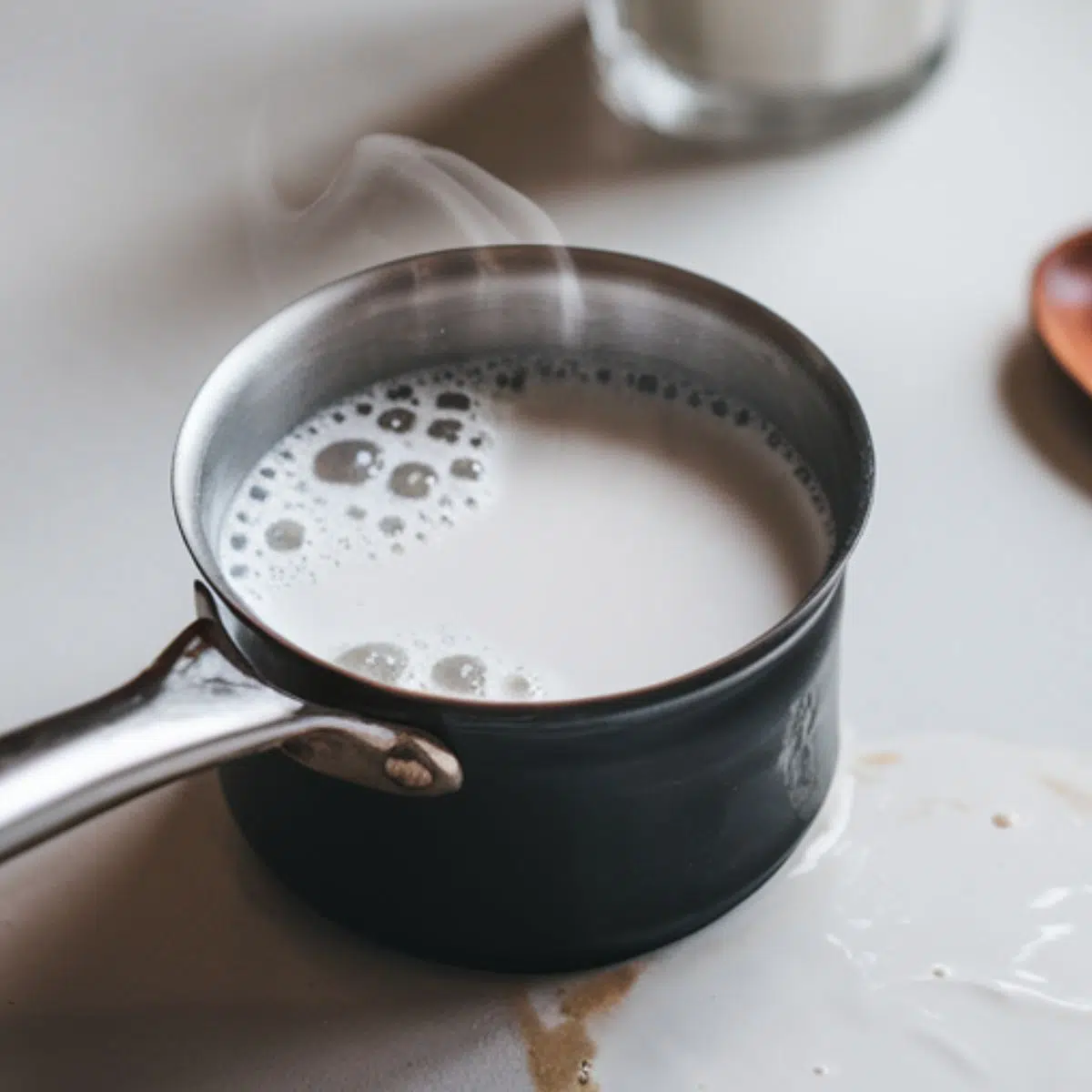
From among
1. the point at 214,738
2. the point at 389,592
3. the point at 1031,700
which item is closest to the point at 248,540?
the point at 389,592

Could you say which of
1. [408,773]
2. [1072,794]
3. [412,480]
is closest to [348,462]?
[412,480]

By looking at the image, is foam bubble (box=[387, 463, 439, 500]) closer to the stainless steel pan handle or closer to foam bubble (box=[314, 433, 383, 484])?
foam bubble (box=[314, 433, 383, 484])

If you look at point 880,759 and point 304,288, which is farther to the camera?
point 304,288

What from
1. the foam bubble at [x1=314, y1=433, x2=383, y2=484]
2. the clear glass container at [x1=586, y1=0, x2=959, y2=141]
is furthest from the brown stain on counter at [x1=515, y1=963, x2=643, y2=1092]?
the clear glass container at [x1=586, y1=0, x2=959, y2=141]

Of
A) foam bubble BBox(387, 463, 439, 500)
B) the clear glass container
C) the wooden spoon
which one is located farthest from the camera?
the clear glass container

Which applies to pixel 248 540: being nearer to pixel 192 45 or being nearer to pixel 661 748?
pixel 661 748

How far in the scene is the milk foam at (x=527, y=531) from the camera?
583mm

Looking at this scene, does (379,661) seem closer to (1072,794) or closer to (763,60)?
(1072,794)

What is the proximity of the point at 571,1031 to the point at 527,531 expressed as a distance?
188 mm

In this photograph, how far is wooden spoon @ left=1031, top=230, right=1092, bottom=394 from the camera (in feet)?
2.61

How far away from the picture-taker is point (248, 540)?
0.63 metres

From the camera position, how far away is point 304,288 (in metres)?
0.86

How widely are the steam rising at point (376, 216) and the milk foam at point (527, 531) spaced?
0.50 feet

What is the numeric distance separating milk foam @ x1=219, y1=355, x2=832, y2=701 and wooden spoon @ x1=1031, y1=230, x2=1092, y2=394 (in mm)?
217
